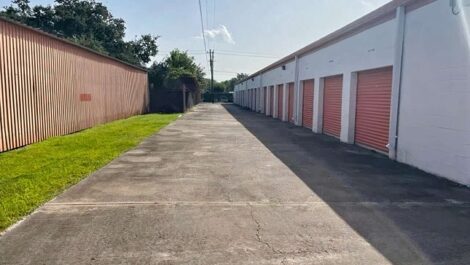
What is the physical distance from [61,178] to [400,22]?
323 inches

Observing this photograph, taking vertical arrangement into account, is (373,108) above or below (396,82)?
below

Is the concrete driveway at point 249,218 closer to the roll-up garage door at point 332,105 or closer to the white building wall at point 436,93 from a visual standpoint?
the white building wall at point 436,93

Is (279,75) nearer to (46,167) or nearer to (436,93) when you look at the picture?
(436,93)

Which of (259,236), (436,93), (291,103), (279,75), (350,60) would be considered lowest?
(259,236)

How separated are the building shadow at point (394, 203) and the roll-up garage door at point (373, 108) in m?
0.88

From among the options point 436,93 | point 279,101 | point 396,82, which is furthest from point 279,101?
point 436,93

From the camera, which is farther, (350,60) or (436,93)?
(350,60)

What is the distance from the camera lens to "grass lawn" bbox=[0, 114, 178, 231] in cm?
515

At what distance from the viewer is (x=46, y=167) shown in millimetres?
7492

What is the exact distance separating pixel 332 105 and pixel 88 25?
40866 mm

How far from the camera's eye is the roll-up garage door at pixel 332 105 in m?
13.6

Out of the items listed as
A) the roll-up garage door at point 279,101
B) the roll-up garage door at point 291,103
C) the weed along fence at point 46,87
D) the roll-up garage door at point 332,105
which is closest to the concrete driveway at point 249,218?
the weed along fence at point 46,87

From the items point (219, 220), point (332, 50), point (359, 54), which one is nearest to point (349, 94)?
point (359, 54)

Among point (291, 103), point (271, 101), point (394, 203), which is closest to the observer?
point (394, 203)
